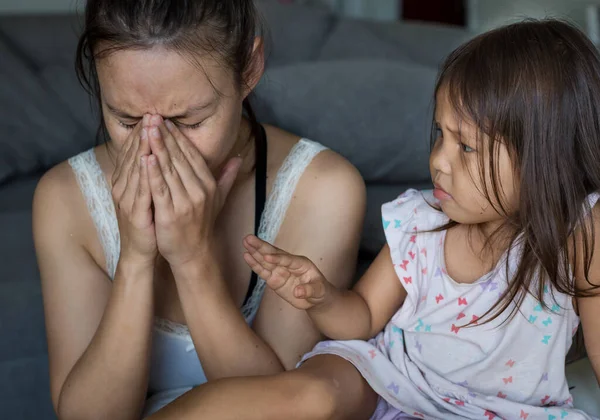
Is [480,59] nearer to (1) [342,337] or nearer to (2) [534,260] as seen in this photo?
(2) [534,260]

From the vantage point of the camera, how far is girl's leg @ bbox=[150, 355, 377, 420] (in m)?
1.13

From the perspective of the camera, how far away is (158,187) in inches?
47.4

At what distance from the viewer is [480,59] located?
4.06 feet

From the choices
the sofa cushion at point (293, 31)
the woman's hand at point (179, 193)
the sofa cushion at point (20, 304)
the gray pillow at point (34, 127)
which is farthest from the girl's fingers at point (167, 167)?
the sofa cushion at point (293, 31)

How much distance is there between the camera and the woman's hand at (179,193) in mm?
1183

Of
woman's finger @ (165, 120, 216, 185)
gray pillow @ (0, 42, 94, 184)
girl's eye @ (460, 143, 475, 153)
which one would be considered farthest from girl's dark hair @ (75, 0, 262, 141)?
gray pillow @ (0, 42, 94, 184)

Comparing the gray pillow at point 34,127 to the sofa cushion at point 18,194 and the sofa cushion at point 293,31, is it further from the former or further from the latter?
the sofa cushion at point 293,31

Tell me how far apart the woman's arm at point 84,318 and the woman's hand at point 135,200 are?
3 centimetres

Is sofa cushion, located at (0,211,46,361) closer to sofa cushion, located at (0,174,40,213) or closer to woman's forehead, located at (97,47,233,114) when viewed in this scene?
sofa cushion, located at (0,174,40,213)

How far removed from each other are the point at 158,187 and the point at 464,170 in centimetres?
46

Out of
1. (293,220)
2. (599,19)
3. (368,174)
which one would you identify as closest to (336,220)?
(293,220)

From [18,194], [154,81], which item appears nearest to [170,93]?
[154,81]

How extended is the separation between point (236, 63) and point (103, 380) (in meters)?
0.54

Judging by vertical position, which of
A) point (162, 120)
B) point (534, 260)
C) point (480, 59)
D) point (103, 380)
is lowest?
point (103, 380)
